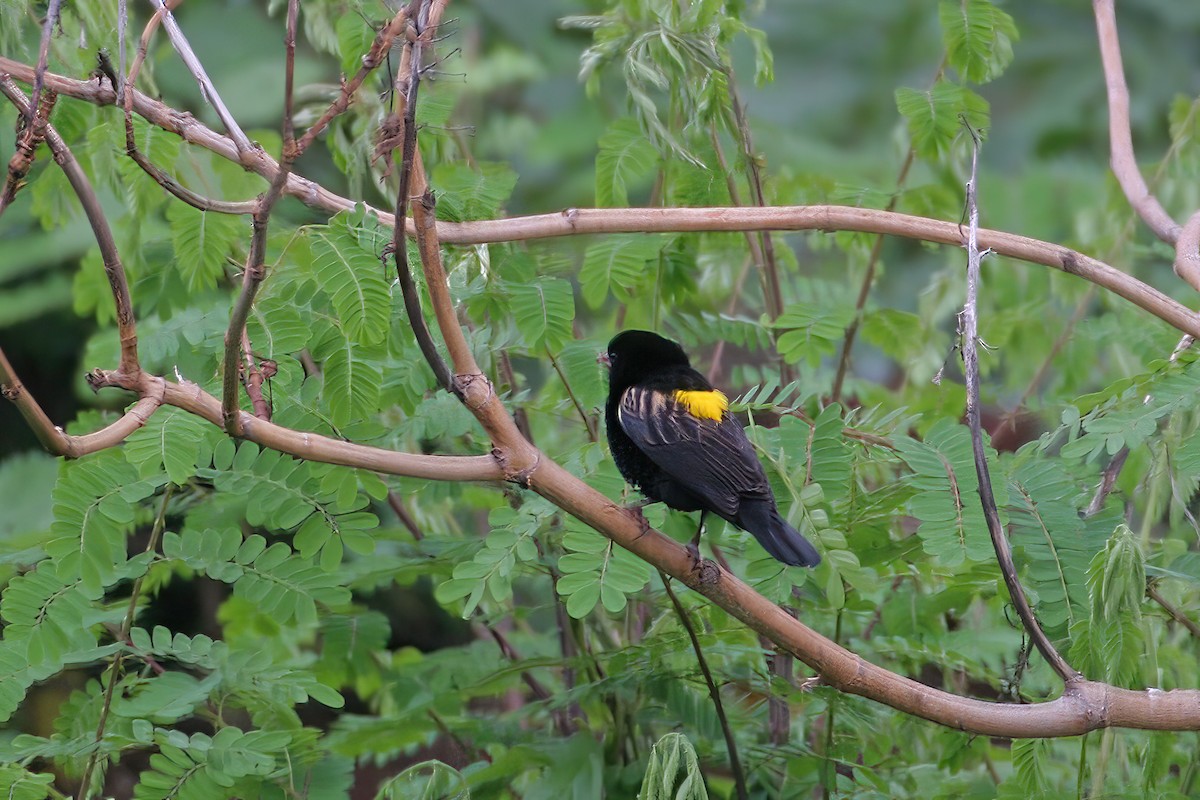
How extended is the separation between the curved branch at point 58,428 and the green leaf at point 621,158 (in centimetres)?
128

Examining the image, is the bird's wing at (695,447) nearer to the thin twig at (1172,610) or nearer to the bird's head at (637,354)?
the bird's head at (637,354)

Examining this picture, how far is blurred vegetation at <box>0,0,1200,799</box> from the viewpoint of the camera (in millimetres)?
2152

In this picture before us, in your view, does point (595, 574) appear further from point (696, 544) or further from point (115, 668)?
point (115, 668)

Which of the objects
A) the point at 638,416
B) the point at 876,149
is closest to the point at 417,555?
the point at 638,416

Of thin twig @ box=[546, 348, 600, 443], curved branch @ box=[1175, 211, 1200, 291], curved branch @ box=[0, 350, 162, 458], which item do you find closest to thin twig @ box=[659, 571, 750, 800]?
thin twig @ box=[546, 348, 600, 443]

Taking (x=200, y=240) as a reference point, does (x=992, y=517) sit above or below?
below

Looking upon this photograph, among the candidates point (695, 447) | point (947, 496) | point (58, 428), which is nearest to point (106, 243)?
point (58, 428)

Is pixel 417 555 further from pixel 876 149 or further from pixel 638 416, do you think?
pixel 876 149

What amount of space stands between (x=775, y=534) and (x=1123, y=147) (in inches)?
54.7

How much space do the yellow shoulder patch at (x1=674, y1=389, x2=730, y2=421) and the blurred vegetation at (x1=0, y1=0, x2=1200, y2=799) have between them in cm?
12

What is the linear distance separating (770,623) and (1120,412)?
804mm

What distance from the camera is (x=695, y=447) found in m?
2.46

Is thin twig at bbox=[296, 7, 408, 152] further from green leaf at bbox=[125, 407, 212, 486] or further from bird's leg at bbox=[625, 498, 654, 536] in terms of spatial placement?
bird's leg at bbox=[625, 498, 654, 536]

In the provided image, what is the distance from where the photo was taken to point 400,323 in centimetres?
240
